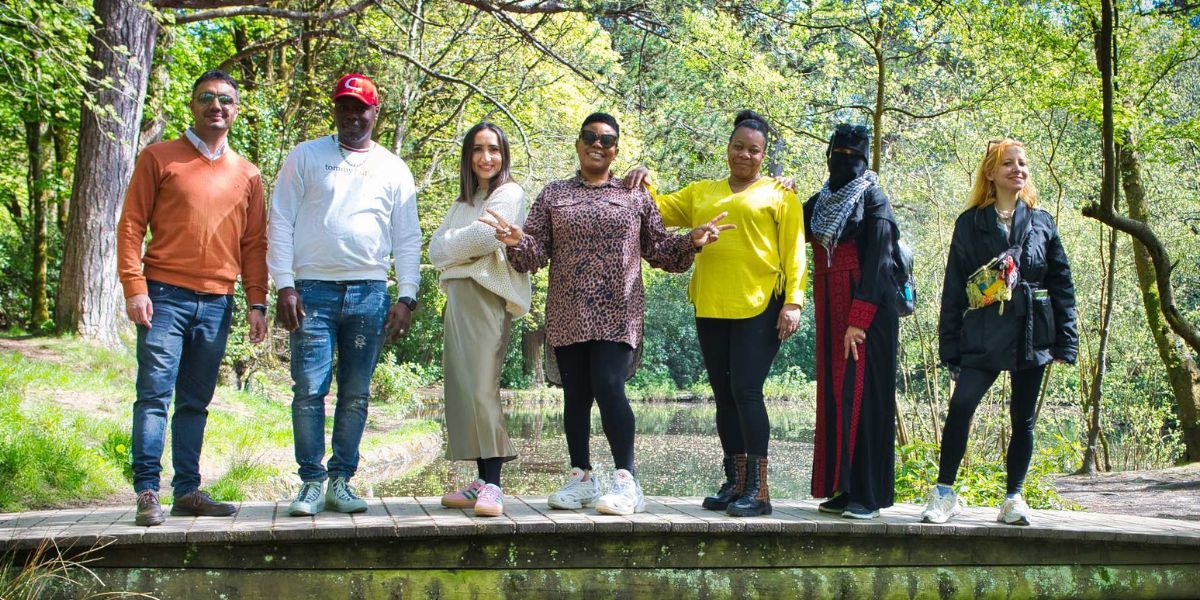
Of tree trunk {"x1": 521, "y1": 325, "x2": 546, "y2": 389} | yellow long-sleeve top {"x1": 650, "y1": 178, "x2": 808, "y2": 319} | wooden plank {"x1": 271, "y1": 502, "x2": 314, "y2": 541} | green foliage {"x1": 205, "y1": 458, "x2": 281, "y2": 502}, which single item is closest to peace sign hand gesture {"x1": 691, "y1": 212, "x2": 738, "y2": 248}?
yellow long-sleeve top {"x1": 650, "y1": 178, "x2": 808, "y2": 319}

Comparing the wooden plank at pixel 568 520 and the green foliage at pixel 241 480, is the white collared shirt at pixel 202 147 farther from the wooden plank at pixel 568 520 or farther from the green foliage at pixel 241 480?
the green foliage at pixel 241 480

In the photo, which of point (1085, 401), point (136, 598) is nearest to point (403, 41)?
point (1085, 401)

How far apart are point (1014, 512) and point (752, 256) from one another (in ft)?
5.47

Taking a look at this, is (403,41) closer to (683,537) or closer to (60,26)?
(60,26)

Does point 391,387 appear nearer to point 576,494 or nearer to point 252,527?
point 576,494

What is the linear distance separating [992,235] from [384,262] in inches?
106

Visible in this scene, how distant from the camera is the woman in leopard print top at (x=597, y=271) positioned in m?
4.52

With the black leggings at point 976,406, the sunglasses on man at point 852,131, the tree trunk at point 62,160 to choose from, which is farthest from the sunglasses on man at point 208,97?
the tree trunk at point 62,160

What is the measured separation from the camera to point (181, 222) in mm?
4281

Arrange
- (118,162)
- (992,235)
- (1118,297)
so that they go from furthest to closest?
(1118,297) → (118,162) → (992,235)

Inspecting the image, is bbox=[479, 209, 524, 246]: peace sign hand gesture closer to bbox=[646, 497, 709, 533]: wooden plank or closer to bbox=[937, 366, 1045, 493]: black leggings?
bbox=[646, 497, 709, 533]: wooden plank

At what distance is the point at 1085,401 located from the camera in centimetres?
1294

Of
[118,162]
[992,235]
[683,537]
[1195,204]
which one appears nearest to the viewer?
[683,537]

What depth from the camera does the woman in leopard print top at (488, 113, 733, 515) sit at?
4.52 m
